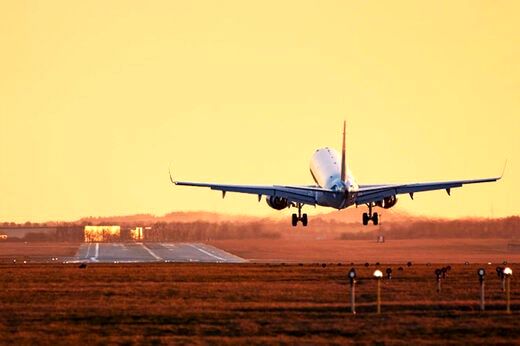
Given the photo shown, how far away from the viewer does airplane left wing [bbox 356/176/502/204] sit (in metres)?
112

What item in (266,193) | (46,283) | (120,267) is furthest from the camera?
(266,193)

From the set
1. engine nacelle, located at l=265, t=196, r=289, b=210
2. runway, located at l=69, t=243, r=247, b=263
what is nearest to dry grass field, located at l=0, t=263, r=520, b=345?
engine nacelle, located at l=265, t=196, r=289, b=210

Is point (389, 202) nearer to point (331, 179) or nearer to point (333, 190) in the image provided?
point (331, 179)

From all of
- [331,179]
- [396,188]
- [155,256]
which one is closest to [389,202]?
[396,188]

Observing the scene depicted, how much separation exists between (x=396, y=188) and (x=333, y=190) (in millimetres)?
8577

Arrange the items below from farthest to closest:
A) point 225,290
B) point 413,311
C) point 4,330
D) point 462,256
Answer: point 462,256 < point 225,290 < point 413,311 < point 4,330

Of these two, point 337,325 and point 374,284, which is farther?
point 374,284

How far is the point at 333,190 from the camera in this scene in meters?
109

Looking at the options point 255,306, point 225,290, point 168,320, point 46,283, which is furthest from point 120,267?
point 168,320

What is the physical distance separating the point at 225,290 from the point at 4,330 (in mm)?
22929

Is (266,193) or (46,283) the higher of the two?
(266,193)

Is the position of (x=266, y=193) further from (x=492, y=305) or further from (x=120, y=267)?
(x=492, y=305)

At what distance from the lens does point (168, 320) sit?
171 ft

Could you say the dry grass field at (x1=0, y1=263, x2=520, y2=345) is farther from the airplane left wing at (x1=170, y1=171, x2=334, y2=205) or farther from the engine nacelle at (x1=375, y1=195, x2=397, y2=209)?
the engine nacelle at (x1=375, y1=195, x2=397, y2=209)
